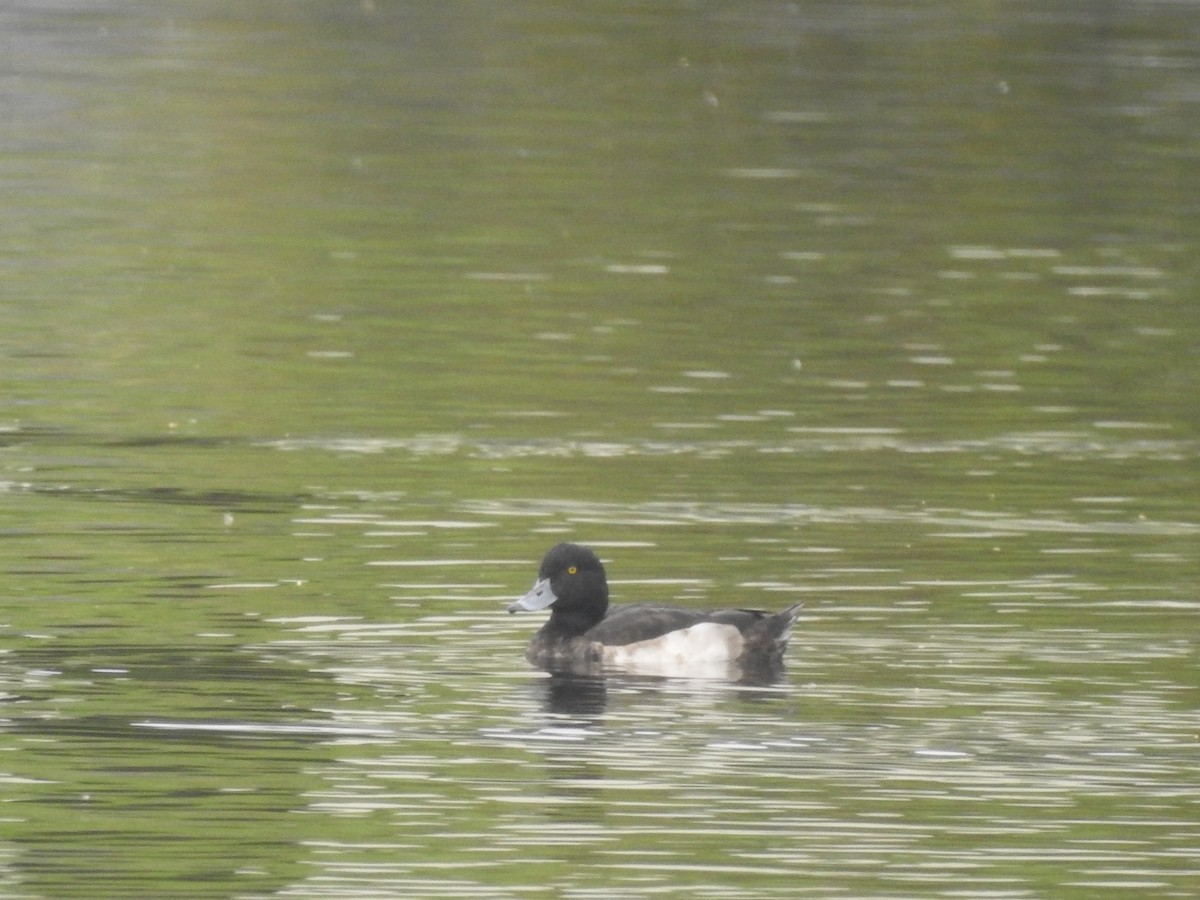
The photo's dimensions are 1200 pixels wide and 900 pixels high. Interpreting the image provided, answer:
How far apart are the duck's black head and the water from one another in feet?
1.05

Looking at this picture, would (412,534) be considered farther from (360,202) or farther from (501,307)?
(360,202)

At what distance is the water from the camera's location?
419 inches

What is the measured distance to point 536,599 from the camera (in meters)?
13.4

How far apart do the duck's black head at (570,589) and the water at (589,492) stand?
12.6 inches

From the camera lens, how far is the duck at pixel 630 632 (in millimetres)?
12977

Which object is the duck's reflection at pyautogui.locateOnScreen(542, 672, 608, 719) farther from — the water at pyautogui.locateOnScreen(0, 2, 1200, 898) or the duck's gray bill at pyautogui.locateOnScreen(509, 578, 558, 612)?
the duck's gray bill at pyautogui.locateOnScreen(509, 578, 558, 612)

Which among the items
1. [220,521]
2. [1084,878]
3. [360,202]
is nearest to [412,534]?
[220,521]

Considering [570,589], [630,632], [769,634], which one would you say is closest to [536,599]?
[570,589]

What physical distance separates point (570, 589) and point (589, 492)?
353 centimetres

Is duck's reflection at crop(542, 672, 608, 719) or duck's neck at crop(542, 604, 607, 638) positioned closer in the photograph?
duck's reflection at crop(542, 672, 608, 719)

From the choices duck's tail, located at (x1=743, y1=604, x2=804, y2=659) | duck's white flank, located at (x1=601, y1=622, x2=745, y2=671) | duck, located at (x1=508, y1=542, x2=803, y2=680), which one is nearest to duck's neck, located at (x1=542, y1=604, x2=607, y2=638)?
duck, located at (x1=508, y1=542, x2=803, y2=680)

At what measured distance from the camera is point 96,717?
39.5 feet

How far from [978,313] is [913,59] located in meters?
23.1

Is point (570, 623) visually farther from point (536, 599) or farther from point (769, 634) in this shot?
point (769, 634)
